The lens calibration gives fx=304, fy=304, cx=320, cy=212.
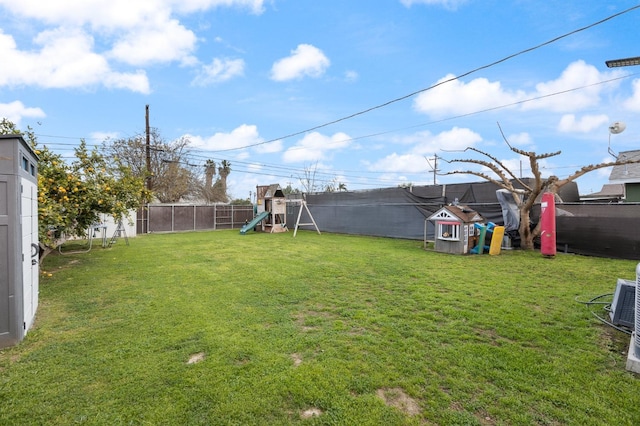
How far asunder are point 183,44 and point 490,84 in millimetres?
9262

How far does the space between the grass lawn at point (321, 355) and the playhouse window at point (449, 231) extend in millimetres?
2901

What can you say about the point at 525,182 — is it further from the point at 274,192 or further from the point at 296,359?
the point at 274,192

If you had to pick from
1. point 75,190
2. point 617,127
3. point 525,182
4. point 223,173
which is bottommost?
point 75,190

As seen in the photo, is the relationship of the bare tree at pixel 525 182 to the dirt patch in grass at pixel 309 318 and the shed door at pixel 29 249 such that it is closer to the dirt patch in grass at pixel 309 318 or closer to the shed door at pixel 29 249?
the dirt patch in grass at pixel 309 318

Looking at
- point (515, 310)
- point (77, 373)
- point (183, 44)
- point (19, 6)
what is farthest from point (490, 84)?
point (19, 6)

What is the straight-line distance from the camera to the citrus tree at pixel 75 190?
507cm

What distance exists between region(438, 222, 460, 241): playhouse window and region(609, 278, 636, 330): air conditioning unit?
4741 mm

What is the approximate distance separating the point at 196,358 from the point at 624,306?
3.84m

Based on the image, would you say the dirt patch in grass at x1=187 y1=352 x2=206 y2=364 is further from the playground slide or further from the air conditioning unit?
the playground slide

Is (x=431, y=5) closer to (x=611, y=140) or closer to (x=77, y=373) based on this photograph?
(x=611, y=140)

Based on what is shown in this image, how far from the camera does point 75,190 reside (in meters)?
5.66

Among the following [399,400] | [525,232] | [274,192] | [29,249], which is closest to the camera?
[399,400]

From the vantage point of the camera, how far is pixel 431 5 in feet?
23.2

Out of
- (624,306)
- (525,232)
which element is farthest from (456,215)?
(624,306)
